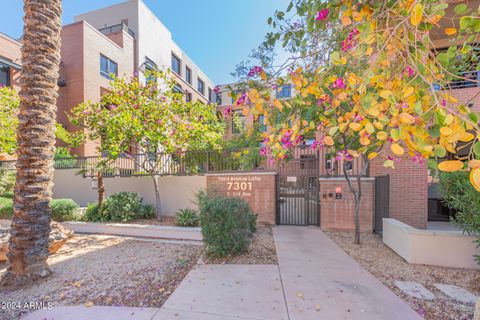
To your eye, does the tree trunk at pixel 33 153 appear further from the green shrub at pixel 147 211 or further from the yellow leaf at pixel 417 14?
the yellow leaf at pixel 417 14

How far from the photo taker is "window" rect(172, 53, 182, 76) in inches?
832

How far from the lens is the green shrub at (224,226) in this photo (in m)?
4.34

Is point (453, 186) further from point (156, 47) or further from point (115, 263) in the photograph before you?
point (156, 47)

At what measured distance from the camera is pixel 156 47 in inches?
727

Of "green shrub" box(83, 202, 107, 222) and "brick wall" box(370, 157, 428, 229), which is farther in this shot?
"green shrub" box(83, 202, 107, 222)

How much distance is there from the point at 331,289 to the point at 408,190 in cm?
518

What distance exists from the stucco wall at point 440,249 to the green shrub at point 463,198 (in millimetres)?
237

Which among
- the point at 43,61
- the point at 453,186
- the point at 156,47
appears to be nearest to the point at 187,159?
the point at 43,61

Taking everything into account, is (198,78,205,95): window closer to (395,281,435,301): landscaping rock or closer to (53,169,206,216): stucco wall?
(53,169,206,216): stucco wall

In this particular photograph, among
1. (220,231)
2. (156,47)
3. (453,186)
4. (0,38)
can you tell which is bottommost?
(220,231)

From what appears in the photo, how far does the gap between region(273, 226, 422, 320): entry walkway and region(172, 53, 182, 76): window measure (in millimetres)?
20668

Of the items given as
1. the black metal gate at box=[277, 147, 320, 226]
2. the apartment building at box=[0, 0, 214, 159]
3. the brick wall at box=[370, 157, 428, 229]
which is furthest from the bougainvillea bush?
the apartment building at box=[0, 0, 214, 159]

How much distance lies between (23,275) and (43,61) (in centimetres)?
354

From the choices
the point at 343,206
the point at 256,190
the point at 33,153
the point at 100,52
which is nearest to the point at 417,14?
the point at 33,153
